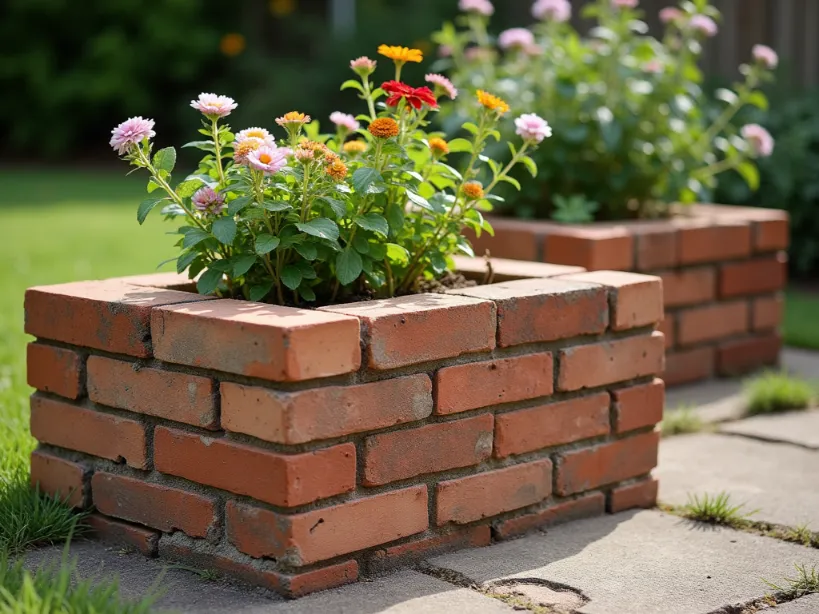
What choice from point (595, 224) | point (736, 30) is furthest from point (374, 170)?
point (736, 30)

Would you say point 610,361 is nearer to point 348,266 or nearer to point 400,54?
point 348,266

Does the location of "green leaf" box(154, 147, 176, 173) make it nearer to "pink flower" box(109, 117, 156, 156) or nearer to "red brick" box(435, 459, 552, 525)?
"pink flower" box(109, 117, 156, 156)

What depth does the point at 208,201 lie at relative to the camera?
256 cm

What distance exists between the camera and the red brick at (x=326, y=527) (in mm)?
2285

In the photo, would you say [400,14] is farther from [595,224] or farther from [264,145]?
[264,145]

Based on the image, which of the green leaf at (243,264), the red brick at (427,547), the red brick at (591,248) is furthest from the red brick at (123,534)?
the red brick at (591,248)

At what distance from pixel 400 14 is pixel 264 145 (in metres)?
Answer: 10.2

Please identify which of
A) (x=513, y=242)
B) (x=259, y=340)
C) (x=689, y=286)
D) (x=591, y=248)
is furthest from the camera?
(x=689, y=286)

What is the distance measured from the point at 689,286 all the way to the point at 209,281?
2320mm

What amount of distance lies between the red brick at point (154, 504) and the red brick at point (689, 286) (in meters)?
2.31

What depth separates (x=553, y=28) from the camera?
485 cm

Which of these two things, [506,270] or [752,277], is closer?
[506,270]

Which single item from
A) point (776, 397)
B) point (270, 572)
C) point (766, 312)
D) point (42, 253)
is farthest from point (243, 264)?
Result: point (42, 253)

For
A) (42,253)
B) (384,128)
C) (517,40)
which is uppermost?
(517,40)
